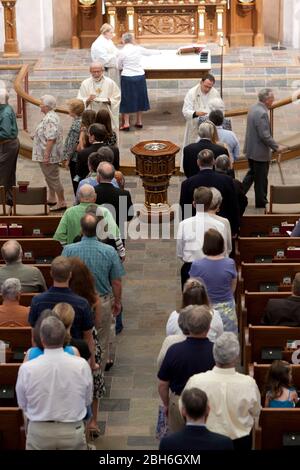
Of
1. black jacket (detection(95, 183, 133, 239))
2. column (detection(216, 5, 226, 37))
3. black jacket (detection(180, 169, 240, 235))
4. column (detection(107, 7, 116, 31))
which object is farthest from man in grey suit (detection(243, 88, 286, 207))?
column (detection(107, 7, 116, 31))

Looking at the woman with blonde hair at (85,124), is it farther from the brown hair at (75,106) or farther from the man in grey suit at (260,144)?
the man in grey suit at (260,144)

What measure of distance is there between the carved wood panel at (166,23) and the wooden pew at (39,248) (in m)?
10.3

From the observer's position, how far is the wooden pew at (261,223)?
11258 millimetres

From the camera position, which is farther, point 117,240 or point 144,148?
point 144,148

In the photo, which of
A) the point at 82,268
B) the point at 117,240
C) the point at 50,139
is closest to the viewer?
the point at 82,268

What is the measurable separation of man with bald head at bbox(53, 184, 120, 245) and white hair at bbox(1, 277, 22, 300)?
54.7 inches

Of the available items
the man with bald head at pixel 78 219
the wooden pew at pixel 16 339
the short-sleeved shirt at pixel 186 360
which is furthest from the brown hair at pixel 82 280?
the man with bald head at pixel 78 219

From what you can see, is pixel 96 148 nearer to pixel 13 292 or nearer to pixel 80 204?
pixel 80 204

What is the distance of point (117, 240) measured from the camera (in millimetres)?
9914

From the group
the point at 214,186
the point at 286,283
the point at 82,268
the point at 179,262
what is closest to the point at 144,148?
the point at 179,262

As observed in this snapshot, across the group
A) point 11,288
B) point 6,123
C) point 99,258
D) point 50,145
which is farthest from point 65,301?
point 6,123

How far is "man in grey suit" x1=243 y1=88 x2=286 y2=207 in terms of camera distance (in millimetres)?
13039

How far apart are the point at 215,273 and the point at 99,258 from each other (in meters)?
0.95
